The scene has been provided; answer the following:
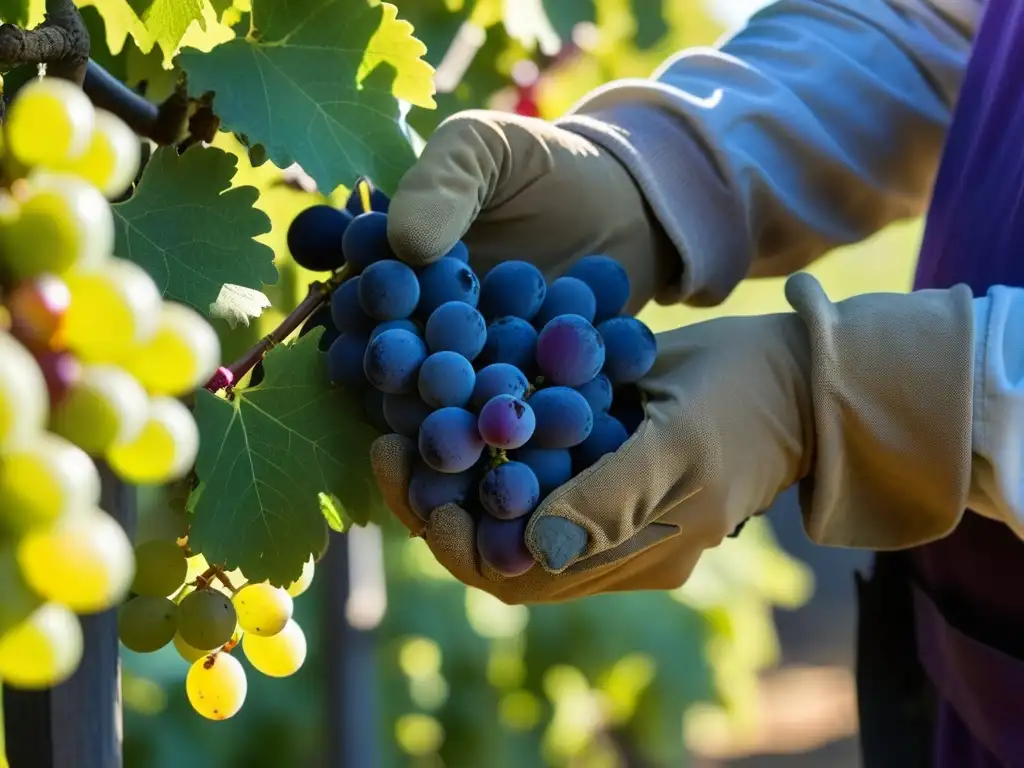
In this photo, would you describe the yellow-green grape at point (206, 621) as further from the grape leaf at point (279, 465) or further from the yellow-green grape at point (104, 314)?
the yellow-green grape at point (104, 314)

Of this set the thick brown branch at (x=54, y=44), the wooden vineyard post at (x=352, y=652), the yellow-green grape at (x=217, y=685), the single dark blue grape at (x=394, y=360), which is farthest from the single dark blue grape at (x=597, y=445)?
the wooden vineyard post at (x=352, y=652)

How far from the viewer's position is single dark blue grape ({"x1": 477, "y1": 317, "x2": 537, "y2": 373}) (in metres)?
0.64

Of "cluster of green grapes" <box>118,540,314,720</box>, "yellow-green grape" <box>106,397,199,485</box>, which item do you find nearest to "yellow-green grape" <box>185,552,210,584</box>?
"cluster of green grapes" <box>118,540,314,720</box>

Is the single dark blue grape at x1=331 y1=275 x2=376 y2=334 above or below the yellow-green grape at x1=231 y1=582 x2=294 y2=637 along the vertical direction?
above

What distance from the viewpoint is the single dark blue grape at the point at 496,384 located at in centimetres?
61

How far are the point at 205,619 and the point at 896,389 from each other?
42 cm

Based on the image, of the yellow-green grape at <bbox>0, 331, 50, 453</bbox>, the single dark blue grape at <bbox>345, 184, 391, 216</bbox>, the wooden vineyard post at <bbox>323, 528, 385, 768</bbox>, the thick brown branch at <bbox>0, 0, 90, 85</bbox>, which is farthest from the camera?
the wooden vineyard post at <bbox>323, 528, 385, 768</bbox>

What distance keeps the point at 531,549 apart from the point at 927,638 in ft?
1.60

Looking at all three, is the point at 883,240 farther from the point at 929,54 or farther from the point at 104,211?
the point at 104,211

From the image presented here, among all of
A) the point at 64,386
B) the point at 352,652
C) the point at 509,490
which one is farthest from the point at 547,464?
the point at 352,652

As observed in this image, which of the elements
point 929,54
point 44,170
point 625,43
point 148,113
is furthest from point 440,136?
point 625,43

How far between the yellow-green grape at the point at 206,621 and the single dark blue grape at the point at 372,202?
0.26 metres

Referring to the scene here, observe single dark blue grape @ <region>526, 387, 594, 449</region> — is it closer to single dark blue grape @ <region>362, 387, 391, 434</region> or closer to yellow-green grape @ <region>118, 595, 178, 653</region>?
single dark blue grape @ <region>362, 387, 391, 434</region>

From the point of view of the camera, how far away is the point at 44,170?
1.10 ft
